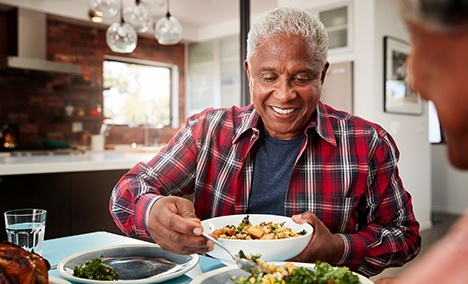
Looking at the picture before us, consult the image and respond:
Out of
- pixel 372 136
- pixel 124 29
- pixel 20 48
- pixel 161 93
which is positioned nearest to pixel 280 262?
pixel 372 136

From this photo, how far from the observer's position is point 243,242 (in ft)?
3.02

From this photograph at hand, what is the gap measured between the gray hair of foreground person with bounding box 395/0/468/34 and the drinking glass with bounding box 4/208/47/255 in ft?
3.33

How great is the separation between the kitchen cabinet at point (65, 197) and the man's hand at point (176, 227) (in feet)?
6.28

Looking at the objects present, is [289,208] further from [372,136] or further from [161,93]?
[161,93]

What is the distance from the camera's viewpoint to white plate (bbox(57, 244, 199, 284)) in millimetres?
950

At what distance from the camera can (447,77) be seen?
286 millimetres

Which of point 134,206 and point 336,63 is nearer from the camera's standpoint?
point 134,206

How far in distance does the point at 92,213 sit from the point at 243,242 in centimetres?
244

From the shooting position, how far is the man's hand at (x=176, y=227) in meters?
0.99

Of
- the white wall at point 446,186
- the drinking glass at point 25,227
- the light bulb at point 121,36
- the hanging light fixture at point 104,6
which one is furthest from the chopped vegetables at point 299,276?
the white wall at point 446,186

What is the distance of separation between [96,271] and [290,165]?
68 centimetres

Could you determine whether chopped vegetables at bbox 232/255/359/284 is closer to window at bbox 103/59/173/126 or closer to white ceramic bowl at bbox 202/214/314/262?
white ceramic bowl at bbox 202/214/314/262

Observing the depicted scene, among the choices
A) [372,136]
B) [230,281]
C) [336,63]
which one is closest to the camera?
[230,281]

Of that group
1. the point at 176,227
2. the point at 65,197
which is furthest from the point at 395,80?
the point at 176,227
